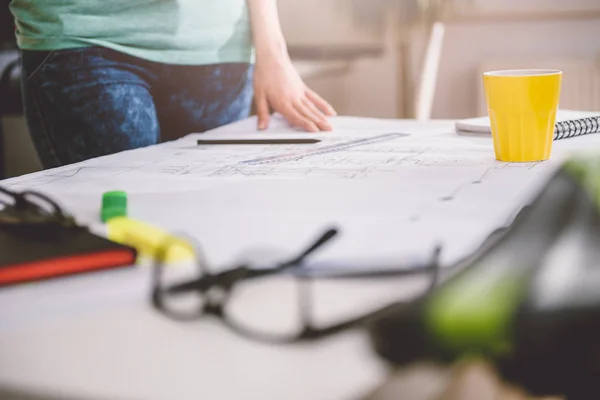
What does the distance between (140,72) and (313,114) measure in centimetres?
30

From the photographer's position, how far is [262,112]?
1179 mm

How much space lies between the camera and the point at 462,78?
101 inches

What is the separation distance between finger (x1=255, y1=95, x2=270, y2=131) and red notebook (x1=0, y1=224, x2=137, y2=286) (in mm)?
680

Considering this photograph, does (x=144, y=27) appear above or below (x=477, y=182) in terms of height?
above

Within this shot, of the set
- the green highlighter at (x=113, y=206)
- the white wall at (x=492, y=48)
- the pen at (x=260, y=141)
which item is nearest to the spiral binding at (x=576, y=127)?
the pen at (x=260, y=141)

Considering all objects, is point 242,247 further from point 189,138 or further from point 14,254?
point 189,138

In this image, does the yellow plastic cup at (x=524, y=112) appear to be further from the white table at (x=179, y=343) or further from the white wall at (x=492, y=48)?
the white wall at (x=492, y=48)

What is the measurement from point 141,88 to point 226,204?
0.62m

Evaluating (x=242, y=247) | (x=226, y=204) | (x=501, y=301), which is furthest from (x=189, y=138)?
(x=501, y=301)

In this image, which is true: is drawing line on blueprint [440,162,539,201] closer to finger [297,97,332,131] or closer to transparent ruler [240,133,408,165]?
transparent ruler [240,133,408,165]

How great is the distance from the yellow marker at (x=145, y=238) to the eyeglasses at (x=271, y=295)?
0.01 meters

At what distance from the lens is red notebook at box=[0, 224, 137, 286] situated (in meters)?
0.43

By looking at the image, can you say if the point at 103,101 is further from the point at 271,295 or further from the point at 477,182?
the point at 271,295

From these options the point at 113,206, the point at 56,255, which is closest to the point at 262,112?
the point at 113,206
